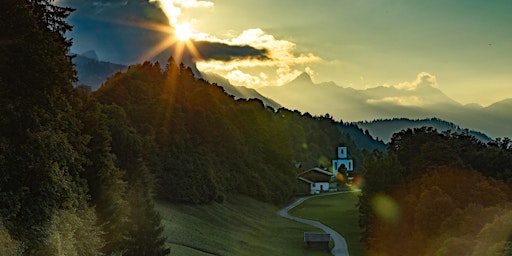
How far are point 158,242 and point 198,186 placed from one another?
2920cm

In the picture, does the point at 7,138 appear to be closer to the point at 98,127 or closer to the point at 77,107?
the point at 77,107

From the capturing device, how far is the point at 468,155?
48.6 m

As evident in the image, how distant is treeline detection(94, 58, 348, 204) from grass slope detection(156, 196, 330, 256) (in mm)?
3130

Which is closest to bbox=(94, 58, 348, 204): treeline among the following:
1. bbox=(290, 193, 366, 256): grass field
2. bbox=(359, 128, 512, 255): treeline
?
bbox=(290, 193, 366, 256): grass field

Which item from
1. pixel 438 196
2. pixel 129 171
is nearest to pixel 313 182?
pixel 438 196

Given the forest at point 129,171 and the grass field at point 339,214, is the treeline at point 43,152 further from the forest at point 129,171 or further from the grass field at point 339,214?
the grass field at point 339,214

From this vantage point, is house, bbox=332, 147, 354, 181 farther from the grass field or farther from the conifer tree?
the conifer tree

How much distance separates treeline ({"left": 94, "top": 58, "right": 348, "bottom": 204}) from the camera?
201 feet

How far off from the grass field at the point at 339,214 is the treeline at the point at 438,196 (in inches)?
94.0

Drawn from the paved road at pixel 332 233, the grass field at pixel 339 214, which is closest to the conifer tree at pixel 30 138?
the paved road at pixel 332 233

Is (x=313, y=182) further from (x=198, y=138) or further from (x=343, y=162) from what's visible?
(x=198, y=138)

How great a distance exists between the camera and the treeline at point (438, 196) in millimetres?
28547

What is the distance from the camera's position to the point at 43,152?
21.9m

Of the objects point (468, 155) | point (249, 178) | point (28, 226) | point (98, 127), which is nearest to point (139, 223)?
point (98, 127)
